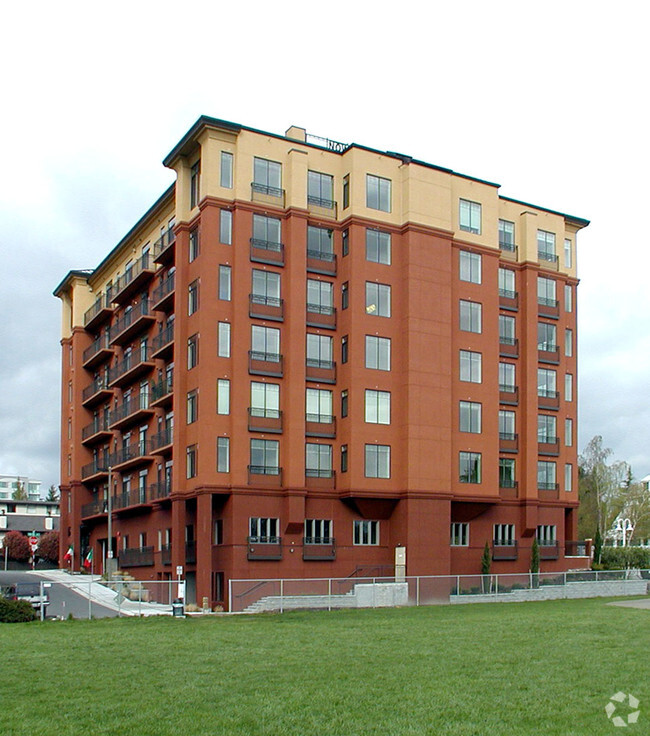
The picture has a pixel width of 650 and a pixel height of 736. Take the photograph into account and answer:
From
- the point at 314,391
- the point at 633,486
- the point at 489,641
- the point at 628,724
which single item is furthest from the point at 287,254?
the point at 633,486

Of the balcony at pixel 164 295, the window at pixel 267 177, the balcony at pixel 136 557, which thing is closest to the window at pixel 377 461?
the balcony at pixel 164 295

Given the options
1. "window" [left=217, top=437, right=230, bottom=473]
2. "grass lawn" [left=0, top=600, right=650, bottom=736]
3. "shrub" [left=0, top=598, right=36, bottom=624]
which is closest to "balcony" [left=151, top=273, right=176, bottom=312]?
"window" [left=217, top=437, right=230, bottom=473]

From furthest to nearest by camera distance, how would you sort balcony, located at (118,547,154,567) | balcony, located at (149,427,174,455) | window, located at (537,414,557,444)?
1. window, located at (537,414,557,444)
2. balcony, located at (118,547,154,567)
3. balcony, located at (149,427,174,455)

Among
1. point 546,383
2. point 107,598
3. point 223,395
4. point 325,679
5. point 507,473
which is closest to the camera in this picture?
point 325,679

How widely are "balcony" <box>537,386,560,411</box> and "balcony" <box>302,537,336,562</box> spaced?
18.4 meters

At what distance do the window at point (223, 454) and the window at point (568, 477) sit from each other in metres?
25.3

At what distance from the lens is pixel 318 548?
179ft

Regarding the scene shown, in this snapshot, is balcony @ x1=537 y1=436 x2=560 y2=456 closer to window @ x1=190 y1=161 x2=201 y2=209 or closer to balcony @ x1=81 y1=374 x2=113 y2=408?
window @ x1=190 y1=161 x2=201 y2=209

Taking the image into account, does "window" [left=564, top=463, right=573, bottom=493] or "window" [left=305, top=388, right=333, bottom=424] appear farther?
"window" [left=564, top=463, right=573, bottom=493]

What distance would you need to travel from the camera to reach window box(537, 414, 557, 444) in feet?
213

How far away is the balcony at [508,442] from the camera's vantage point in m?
62.4

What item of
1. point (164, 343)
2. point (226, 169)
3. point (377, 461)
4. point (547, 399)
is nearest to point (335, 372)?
point (377, 461)

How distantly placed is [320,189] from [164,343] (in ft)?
44.4

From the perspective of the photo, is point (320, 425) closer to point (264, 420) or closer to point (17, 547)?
point (264, 420)
